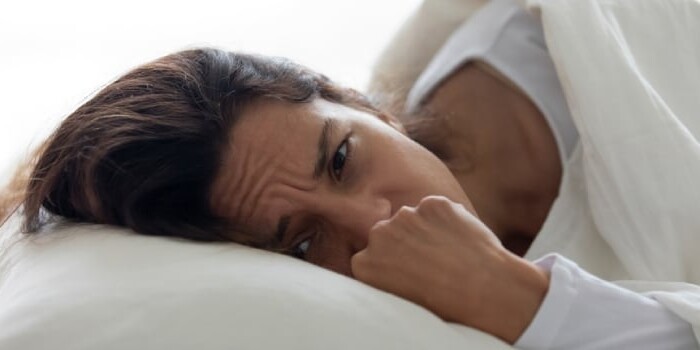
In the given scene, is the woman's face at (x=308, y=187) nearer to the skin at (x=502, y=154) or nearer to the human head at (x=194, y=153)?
the human head at (x=194, y=153)

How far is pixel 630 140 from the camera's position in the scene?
991 mm

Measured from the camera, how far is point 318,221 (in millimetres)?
879

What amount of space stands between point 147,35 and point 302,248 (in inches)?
33.7

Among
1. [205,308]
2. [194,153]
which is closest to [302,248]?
[194,153]

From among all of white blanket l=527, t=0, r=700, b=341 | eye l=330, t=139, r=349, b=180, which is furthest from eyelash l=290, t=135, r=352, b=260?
white blanket l=527, t=0, r=700, b=341

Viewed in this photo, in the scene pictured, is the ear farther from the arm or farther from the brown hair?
the arm

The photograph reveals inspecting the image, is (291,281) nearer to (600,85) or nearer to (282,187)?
(282,187)

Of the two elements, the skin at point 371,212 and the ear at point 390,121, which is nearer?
the skin at point 371,212

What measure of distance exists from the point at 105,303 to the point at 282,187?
233 millimetres

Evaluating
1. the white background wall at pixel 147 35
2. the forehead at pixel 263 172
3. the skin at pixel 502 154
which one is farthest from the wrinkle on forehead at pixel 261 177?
the white background wall at pixel 147 35

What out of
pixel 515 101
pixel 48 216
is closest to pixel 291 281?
pixel 48 216

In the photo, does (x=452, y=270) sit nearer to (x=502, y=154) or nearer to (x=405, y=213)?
(x=405, y=213)

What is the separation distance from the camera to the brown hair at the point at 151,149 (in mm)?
835

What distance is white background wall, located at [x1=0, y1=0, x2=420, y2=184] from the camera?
5.20ft
